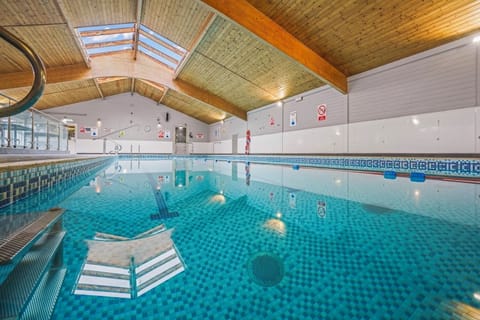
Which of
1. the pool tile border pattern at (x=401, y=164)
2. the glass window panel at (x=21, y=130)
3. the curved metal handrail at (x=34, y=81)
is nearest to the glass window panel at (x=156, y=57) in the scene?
the glass window panel at (x=21, y=130)

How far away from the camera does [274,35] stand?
4.90 meters

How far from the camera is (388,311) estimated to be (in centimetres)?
71

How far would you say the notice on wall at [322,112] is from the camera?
718 cm

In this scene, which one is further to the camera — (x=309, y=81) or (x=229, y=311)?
(x=309, y=81)

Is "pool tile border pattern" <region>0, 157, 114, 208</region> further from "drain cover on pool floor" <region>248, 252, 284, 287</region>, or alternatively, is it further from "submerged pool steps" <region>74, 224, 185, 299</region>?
"drain cover on pool floor" <region>248, 252, 284, 287</region>

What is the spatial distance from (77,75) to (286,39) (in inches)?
309

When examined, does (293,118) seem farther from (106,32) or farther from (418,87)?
(106,32)

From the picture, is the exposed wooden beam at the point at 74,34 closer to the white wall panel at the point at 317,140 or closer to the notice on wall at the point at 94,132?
the notice on wall at the point at 94,132

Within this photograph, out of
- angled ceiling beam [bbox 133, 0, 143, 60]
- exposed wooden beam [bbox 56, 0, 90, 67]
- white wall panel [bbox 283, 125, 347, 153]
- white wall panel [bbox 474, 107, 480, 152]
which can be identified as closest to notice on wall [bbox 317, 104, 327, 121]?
white wall panel [bbox 283, 125, 347, 153]

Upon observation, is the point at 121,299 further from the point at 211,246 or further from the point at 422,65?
the point at 422,65

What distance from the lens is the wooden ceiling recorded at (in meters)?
4.16

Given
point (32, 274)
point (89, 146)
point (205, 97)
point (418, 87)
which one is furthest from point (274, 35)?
point (89, 146)

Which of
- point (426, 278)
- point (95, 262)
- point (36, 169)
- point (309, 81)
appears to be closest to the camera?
point (426, 278)

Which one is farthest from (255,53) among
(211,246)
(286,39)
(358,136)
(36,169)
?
(211,246)
